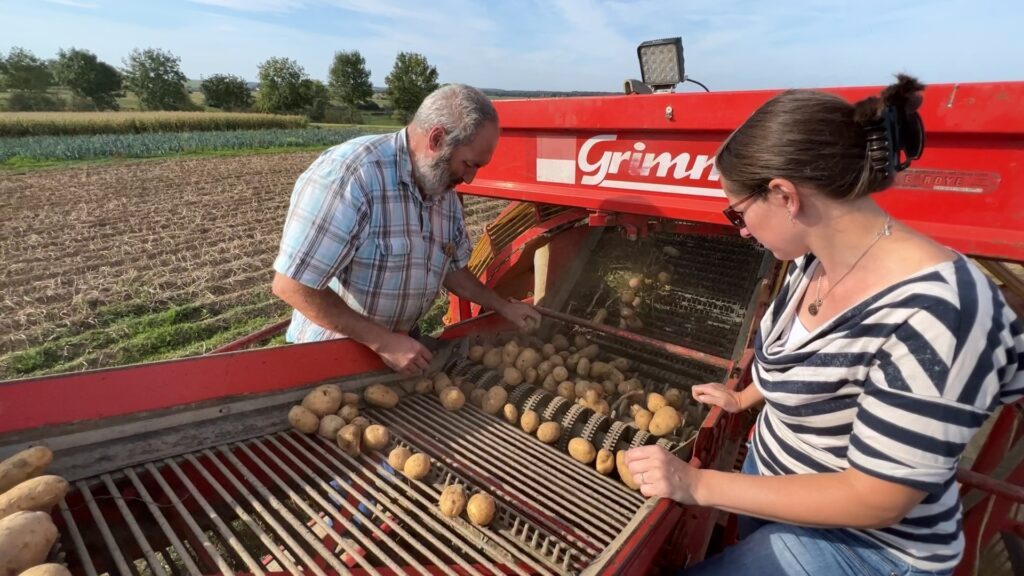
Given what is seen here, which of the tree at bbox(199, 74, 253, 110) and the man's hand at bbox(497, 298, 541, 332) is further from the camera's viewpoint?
the tree at bbox(199, 74, 253, 110)

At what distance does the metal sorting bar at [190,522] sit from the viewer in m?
1.43

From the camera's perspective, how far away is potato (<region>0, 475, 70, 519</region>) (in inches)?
53.3

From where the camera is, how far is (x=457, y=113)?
88.8 inches

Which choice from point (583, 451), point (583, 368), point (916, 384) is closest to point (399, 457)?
point (583, 451)

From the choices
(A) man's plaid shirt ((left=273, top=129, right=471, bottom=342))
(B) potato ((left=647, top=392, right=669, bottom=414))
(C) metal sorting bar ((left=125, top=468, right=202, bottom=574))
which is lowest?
(C) metal sorting bar ((left=125, top=468, right=202, bottom=574))

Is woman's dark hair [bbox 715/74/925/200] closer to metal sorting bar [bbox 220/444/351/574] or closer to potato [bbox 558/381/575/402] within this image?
metal sorting bar [bbox 220/444/351/574]

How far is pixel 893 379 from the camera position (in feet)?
A: 3.37

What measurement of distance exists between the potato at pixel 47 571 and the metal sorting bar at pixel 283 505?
1.68ft

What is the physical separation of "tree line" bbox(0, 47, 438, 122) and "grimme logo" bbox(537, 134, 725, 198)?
61.9 meters

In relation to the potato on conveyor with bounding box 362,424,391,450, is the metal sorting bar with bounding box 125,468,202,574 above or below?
below

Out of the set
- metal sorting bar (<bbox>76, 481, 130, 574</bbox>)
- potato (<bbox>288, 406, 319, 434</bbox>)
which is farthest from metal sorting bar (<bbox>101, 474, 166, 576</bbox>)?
potato (<bbox>288, 406, 319, 434</bbox>)

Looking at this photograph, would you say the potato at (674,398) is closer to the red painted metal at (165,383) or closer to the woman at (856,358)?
the woman at (856,358)

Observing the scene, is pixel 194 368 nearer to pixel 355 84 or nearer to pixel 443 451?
pixel 443 451

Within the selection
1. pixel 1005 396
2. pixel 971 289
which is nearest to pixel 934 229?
pixel 1005 396
